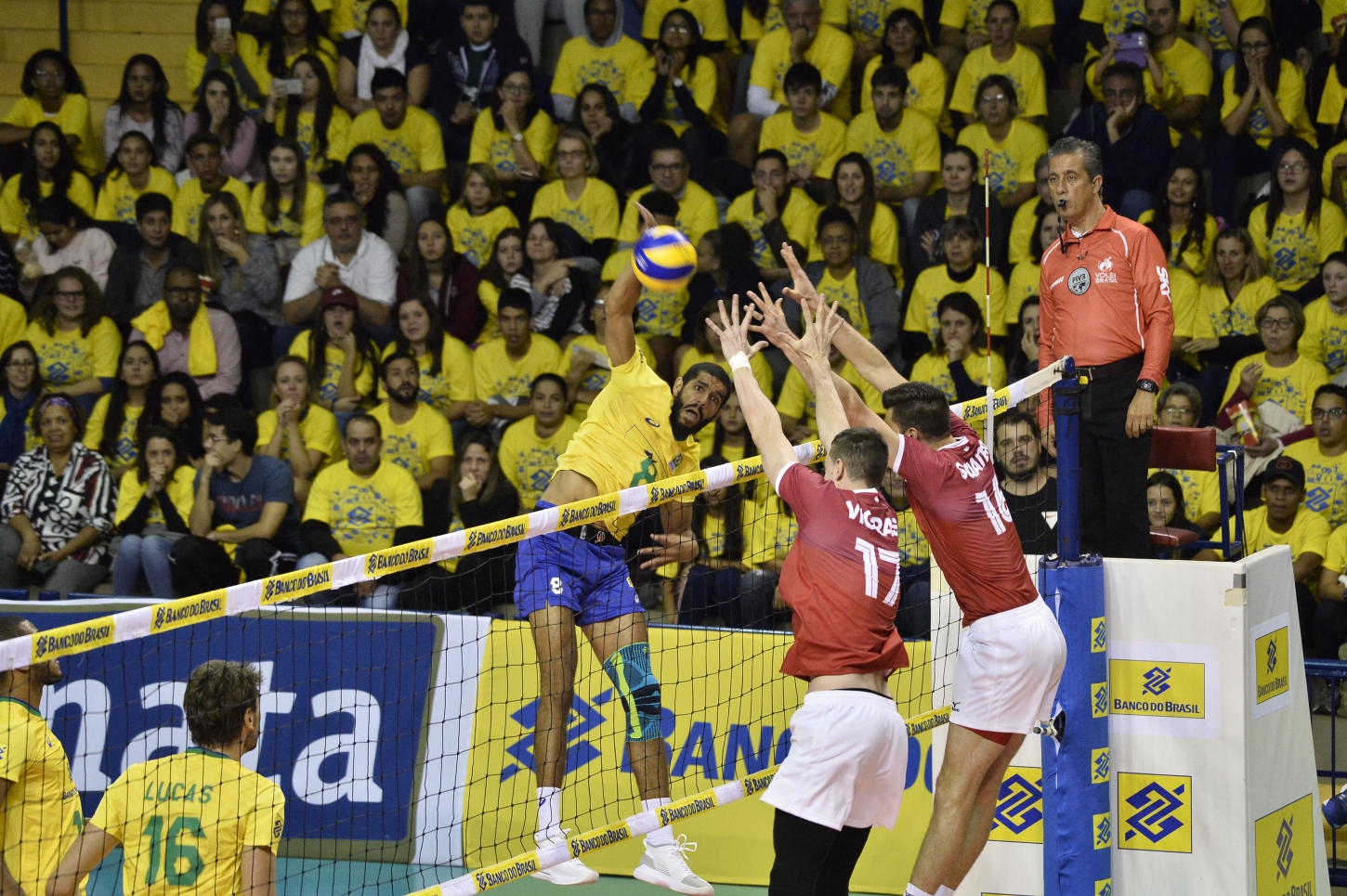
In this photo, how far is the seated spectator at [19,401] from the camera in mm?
11945

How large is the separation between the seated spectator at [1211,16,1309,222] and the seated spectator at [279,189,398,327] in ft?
21.4

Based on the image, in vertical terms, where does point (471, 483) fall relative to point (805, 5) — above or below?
below

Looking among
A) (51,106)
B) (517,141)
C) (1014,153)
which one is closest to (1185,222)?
(1014,153)

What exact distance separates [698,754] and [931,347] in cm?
412

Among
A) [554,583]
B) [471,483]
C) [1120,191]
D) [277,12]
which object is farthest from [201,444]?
[1120,191]

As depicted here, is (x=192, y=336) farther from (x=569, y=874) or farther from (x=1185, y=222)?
(x=1185, y=222)

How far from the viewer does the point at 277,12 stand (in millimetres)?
13867

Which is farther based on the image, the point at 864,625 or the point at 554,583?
the point at 554,583

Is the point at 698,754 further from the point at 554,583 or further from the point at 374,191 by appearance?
the point at 374,191

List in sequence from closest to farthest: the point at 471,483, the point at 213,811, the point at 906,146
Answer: the point at 213,811 < the point at 471,483 < the point at 906,146

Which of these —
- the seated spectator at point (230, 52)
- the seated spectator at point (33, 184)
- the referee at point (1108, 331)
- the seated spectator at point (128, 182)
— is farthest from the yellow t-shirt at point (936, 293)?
the seated spectator at point (33, 184)

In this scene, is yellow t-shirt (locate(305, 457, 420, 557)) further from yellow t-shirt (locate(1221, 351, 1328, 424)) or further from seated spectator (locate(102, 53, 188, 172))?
yellow t-shirt (locate(1221, 351, 1328, 424))

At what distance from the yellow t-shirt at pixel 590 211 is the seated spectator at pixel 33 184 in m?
A: 4.20

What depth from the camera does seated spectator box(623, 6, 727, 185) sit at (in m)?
13.0
